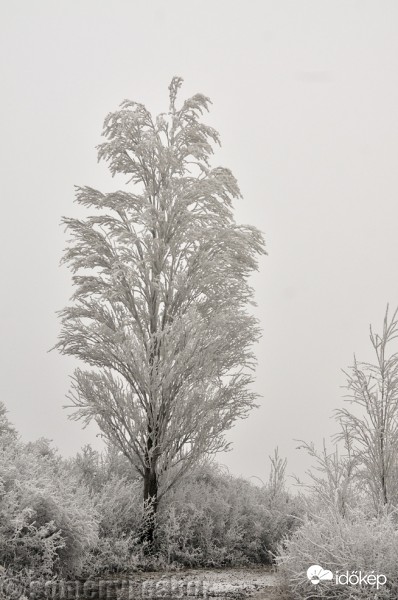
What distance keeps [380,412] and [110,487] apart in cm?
513

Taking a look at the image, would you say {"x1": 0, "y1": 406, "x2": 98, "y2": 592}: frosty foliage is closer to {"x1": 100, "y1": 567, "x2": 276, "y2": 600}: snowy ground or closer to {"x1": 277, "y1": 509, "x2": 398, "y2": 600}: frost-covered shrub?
{"x1": 100, "y1": 567, "x2": 276, "y2": 600}: snowy ground

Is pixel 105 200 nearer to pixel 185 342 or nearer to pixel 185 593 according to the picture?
pixel 185 342

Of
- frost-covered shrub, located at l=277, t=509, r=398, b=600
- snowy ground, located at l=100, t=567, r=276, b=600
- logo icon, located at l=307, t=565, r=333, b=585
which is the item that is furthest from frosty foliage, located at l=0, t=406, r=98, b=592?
logo icon, located at l=307, t=565, r=333, b=585

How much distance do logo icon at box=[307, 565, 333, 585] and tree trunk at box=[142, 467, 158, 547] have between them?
3806 millimetres

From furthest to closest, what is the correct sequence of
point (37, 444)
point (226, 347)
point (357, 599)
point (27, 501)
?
point (37, 444), point (226, 347), point (27, 501), point (357, 599)

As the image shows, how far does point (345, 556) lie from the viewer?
7098 mm

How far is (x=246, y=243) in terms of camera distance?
11.6 metres

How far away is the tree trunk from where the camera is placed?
10384 mm

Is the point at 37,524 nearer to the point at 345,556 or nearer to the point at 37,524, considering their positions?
the point at 37,524

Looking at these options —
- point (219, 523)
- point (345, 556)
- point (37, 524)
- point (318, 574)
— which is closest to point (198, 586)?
point (318, 574)

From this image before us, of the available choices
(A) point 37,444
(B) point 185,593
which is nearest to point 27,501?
(B) point 185,593

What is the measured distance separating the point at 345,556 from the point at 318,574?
435 millimetres

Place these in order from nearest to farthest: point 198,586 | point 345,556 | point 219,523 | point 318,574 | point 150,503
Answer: point 345,556 < point 318,574 < point 198,586 < point 150,503 < point 219,523

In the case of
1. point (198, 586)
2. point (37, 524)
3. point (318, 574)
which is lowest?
point (198, 586)
